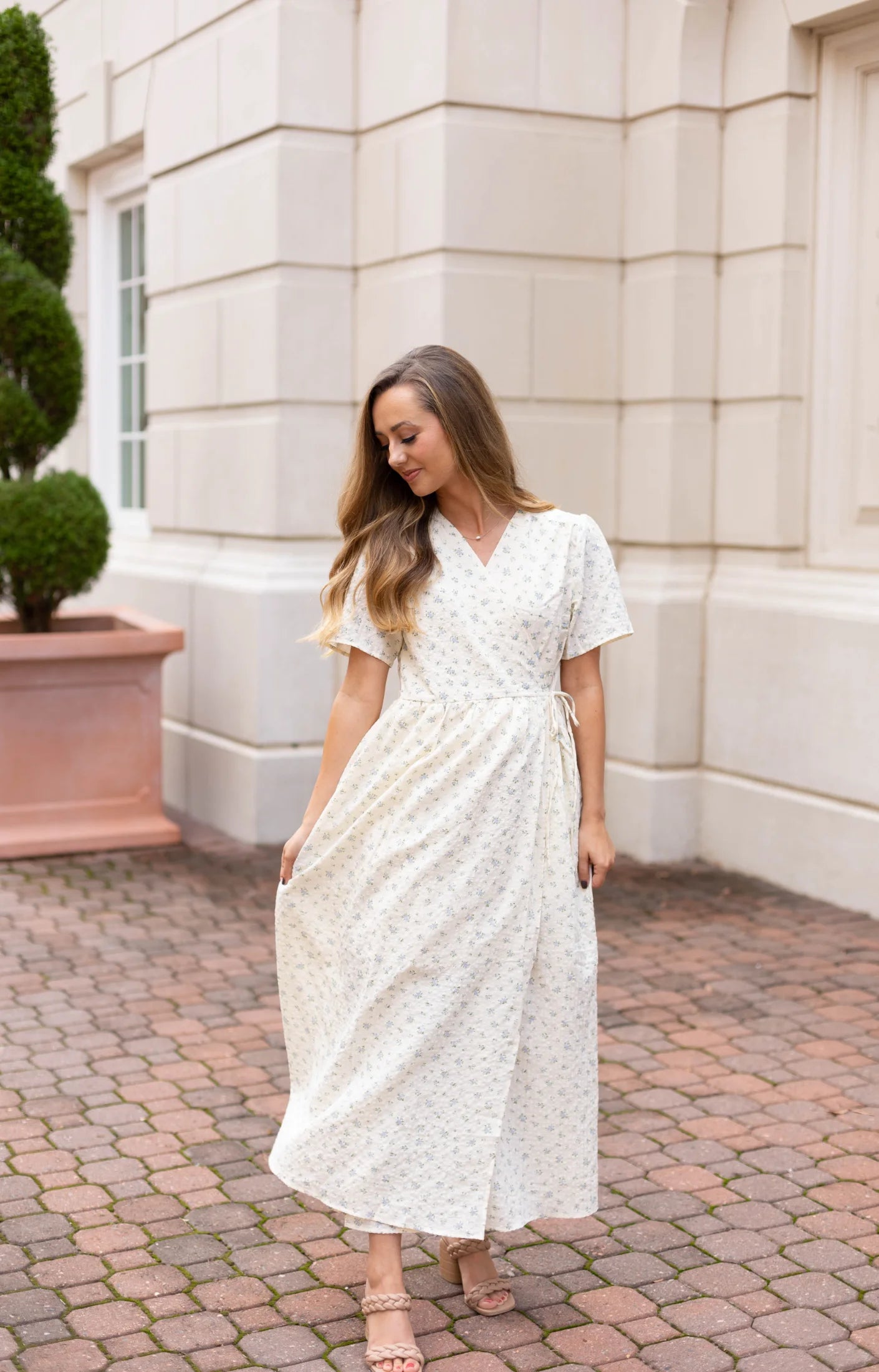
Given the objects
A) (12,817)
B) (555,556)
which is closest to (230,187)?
(12,817)

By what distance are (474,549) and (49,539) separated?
4617 millimetres

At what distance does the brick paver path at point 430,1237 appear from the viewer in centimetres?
304

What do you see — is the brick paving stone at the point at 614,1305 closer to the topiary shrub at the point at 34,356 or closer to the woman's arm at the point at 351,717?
the woman's arm at the point at 351,717

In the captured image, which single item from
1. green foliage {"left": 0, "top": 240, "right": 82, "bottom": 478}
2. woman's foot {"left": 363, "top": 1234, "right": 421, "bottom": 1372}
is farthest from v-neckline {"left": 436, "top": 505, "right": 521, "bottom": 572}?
green foliage {"left": 0, "top": 240, "right": 82, "bottom": 478}

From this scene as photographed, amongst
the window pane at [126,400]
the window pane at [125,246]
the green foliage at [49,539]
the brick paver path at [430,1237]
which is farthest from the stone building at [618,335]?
the window pane at [126,400]

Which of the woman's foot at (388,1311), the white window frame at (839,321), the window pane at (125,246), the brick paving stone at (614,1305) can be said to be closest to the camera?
the woman's foot at (388,1311)

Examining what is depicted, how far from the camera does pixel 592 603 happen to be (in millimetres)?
3086

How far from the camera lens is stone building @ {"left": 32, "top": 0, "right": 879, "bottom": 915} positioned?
251 inches

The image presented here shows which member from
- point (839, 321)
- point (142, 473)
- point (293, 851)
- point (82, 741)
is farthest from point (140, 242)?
point (293, 851)

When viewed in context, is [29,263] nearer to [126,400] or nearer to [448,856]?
[126,400]

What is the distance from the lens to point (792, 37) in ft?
20.8

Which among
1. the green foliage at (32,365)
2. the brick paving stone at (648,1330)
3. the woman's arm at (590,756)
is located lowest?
the brick paving stone at (648,1330)

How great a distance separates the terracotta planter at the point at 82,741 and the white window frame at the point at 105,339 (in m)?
2.80

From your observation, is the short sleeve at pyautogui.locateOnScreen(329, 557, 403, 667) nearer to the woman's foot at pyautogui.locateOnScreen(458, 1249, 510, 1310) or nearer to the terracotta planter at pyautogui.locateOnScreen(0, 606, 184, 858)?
the woman's foot at pyautogui.locateOnScreen(458, 1249, 510, 1310)
